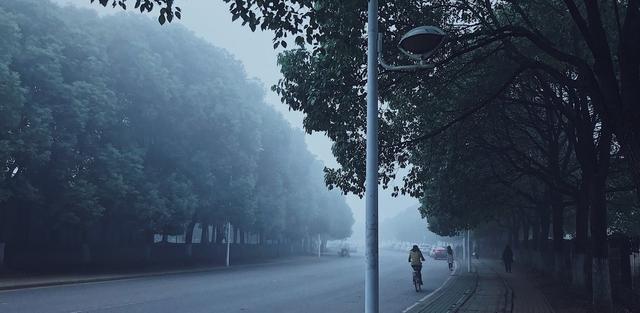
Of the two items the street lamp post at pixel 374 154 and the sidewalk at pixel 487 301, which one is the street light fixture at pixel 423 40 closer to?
the street lamp post at pixel 374 154

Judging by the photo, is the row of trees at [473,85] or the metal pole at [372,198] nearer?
the metal pole at [372,198]

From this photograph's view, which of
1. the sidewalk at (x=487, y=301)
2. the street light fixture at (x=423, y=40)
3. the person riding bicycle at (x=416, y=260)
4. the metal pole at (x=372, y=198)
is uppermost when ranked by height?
the street light fixture at (x=423, y=40)

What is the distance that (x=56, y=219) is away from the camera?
2633cm

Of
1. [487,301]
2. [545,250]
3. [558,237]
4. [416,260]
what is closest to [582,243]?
[487,301]

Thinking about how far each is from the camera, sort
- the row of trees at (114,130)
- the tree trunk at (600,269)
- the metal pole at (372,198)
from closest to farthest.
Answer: the metal pole at (372,198)
the tree trunk at (600,269)
the row of trees at (114,130)

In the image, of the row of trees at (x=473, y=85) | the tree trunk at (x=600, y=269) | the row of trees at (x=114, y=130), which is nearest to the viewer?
the row of trees at (x=473, y=85)

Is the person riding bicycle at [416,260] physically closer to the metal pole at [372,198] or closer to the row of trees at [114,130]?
the row of trees at [114,130]

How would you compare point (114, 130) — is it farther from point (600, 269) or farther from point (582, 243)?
point (600, 269)

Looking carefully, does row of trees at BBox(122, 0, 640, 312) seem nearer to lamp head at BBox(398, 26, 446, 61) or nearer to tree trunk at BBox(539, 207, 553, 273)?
lamp head at BBox(398, 26, 446, 61)

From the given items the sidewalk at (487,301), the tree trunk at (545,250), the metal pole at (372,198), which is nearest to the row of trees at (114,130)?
the sidewalk at (487,301)

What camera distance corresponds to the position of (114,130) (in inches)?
1164

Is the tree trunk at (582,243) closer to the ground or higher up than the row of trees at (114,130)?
closer to the ground

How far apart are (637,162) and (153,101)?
89.8ft

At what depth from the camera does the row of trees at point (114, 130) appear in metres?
23.5
